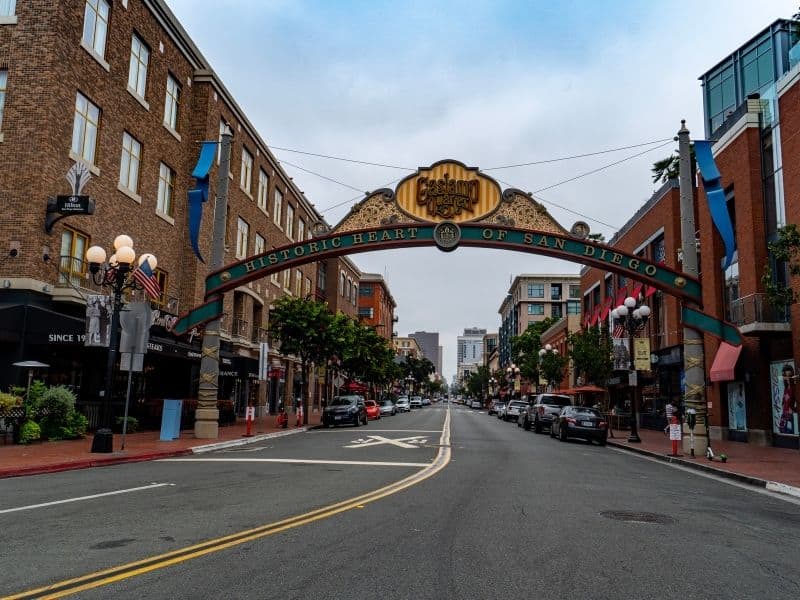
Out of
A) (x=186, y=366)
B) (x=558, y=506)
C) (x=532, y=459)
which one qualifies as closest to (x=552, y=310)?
(x=186, y=366)

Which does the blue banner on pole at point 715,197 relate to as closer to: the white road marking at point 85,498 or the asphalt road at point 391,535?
the asphalt road at point 391,535

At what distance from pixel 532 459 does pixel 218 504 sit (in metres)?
10.1

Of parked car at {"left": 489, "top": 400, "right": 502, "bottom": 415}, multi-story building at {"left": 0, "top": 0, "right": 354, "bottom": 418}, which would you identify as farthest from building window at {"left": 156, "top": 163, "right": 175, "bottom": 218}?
parked car at {"left": 489, "top": 400, "right": 502, "bottom": 415}

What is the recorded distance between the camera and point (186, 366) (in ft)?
101

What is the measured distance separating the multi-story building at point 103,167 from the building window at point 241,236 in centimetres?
17

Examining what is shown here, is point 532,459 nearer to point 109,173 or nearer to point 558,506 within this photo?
point 558,506

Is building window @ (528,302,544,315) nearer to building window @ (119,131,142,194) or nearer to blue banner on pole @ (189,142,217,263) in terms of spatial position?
building window @ (119,131,142,194)

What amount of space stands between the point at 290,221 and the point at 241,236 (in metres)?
12.2

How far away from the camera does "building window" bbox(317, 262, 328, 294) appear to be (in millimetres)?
62812

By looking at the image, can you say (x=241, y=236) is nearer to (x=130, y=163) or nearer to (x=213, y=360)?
(x=130, y=163)

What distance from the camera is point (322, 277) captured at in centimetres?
6475

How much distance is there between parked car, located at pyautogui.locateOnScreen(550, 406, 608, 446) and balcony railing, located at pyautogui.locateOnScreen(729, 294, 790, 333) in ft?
20.7

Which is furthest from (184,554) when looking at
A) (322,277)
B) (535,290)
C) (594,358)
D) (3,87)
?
(535,290)

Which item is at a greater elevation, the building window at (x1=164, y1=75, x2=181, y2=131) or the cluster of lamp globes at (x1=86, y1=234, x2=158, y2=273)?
the building window at (x1=164, y1=75, x2=181, y2=131)
